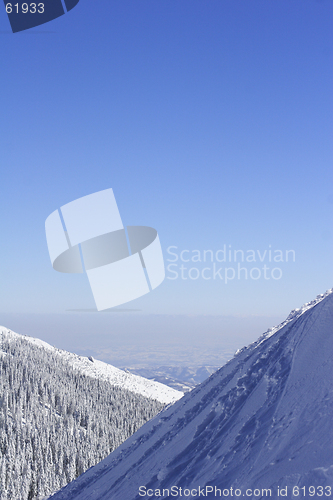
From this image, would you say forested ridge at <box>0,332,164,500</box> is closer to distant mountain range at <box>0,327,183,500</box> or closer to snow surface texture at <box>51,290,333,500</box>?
distant mountain range at <box>0,327,183,500</box>

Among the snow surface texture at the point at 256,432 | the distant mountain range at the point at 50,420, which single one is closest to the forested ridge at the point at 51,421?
the distant mountain range at the point at 50,420

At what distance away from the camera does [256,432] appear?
430 inches

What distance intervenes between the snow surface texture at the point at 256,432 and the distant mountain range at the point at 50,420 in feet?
174

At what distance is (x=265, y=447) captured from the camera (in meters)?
9.75

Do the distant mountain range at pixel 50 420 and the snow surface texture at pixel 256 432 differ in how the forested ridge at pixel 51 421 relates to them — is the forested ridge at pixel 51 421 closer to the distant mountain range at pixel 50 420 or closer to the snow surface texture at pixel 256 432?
the distant mountain range at pixel 50 420

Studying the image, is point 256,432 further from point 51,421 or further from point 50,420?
point 50,420

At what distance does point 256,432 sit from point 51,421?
3678 inches

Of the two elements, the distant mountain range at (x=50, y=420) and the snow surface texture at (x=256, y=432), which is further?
the distant mountain range at (x=50, y=420)

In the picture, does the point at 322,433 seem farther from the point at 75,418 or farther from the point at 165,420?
the point at 75,418

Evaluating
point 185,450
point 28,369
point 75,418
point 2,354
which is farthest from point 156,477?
point 2,354

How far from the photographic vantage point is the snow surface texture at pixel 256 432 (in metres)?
8.75

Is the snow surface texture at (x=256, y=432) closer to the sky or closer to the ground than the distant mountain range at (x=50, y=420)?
closer to the sky

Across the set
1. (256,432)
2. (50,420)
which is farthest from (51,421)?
(256,432)

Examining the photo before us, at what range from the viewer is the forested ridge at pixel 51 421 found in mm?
60469
